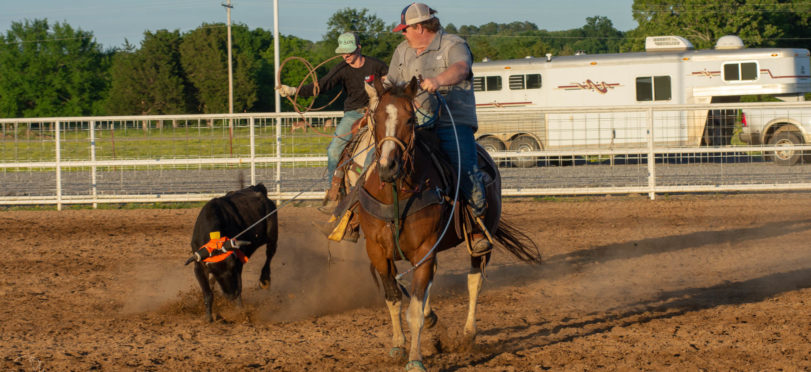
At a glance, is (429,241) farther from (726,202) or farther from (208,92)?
(208,92)

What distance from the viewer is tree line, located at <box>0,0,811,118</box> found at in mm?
53719

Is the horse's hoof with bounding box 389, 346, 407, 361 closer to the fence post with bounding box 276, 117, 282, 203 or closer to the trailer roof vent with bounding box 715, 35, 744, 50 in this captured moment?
the fence post with bounding box 276, 117, 282, 203

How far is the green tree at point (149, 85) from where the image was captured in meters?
54.1

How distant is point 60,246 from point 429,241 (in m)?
7.60

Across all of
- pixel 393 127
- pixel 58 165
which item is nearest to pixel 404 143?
pixel 393 127

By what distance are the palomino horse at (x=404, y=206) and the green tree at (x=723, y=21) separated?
5584 cm

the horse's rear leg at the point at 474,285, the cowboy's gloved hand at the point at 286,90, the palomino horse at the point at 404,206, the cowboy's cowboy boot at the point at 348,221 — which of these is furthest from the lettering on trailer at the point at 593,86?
the palomino horse at the point at 404,206

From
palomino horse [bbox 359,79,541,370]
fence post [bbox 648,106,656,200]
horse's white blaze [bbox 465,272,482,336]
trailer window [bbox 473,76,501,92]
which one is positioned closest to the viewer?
palomino horse [bbox 359,79,541,370]

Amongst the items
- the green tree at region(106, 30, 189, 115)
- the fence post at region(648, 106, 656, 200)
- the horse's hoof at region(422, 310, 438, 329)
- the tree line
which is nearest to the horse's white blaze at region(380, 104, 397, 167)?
the horse's hoof at region(422, 310, 438, 329)

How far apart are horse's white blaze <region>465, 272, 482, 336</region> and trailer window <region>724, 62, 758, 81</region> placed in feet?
61.9

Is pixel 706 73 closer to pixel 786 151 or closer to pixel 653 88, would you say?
pixel 653 88

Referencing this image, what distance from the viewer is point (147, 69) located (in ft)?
180

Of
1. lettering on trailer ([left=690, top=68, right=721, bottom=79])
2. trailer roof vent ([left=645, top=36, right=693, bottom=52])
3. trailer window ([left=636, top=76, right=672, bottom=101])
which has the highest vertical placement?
trailer roof vent ([left=645, top=36, right=693, bottom=52])

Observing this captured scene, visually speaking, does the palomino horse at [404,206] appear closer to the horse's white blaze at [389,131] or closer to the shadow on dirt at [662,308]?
the horse's white blaze at [389,131]
